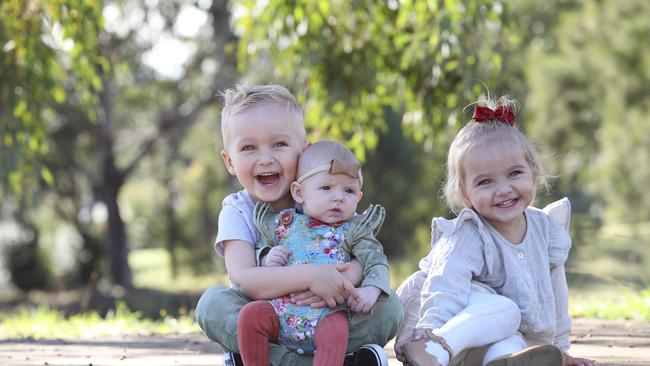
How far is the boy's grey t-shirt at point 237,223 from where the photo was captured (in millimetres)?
3131

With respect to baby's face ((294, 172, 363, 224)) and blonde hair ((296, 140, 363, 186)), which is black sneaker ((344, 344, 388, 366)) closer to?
baby's face ((294, 172, 363, 224))

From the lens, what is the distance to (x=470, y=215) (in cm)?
318

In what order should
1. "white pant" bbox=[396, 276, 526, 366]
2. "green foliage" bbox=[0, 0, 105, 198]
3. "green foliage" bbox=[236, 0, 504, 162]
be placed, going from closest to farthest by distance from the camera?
"white pant" bbox=[396, 276, 526, 366], "green foliage" bbox=[236, 0, 504, 162], "green foliage" bbox=[0, 0, 105, 198]

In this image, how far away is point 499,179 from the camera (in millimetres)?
3180

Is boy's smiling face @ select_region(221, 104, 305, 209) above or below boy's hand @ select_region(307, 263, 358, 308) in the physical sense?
above

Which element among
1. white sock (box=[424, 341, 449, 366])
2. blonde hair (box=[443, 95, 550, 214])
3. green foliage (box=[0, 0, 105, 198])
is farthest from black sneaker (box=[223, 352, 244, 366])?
green foliage (box=[0, 0, 105, 198])

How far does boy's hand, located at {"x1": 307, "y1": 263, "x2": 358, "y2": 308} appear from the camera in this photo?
2.91 m

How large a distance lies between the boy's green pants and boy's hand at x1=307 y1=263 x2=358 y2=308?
0.39 feet

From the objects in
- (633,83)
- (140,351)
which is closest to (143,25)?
(633,83)

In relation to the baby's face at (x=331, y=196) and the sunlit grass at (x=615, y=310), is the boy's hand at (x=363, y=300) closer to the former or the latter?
the baby's face at (x=331, y=196)

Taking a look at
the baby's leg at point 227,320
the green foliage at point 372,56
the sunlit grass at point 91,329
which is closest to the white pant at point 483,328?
the baby's leg at point 227,320

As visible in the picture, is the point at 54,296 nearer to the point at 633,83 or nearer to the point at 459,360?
the point at 633,83

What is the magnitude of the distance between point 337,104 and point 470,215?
4520mm

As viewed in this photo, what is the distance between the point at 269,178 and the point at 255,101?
0.90 feet
